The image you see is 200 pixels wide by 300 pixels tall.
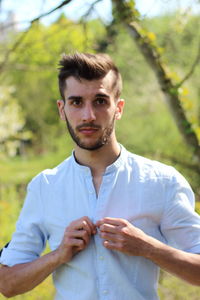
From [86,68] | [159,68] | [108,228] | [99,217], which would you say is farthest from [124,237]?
[159,68]

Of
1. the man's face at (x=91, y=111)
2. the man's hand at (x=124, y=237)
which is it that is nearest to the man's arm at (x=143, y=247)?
the man's hand at (x=124, y=237)

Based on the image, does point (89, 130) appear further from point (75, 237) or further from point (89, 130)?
point (75, 237)

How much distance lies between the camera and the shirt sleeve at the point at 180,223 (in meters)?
1.79

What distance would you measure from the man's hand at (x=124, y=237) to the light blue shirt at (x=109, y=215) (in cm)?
9

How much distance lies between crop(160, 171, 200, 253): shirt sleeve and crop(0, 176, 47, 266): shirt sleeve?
488 mm

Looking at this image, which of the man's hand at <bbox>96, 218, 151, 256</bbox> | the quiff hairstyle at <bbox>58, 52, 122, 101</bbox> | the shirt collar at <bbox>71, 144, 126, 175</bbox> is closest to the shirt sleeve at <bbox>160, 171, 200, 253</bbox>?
the man's hand at <bbox>96, 218, 151, 256</bbox>

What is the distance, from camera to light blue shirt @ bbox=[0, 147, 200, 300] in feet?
5.82

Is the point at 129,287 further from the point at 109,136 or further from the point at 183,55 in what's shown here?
the point at 183,55

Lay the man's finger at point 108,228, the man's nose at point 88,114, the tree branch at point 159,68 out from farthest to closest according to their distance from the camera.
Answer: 1. the tree branch at point 159,68
2. the man's nose at point 88,114
3. the man's finger at point 108,228

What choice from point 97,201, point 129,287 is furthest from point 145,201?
point 129,287

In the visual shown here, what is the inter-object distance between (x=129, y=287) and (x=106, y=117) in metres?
0.64

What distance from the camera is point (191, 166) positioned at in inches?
246

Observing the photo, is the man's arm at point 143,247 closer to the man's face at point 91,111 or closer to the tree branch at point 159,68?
the man's face at point 91,111

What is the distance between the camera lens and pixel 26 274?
1829 mm
